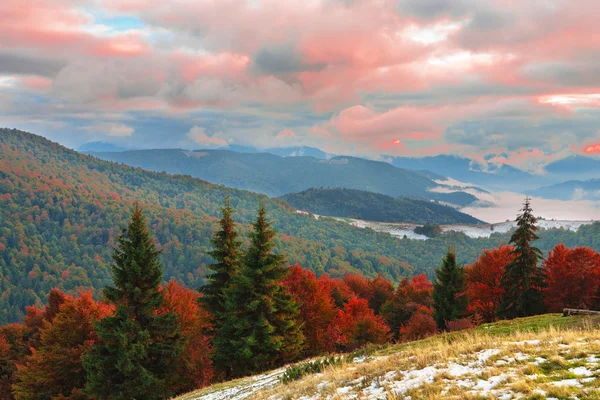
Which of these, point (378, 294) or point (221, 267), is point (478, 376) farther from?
point (378, 294)

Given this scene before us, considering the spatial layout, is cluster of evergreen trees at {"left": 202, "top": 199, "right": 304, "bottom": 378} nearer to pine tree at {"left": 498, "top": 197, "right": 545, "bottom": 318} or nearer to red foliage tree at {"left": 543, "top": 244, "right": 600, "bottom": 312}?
pine tree at {"left": 498, "top": 197, "right": 545, "bottom": 318}

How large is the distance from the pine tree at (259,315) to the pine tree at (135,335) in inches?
157

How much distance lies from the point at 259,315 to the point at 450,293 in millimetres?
26130

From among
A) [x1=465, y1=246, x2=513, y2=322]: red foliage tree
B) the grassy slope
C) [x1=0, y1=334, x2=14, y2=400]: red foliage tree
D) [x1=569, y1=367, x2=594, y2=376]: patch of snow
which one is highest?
[x1=569, y1=367, x2=594, y2=376]: patch of snow

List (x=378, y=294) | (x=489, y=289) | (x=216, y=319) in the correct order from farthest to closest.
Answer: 1. (x=378, y=294)
2. (x=489, y=289)
3. (x=216, y=319)

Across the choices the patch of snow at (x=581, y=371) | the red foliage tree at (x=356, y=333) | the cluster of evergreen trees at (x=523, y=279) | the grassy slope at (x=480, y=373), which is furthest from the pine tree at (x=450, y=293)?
the patch of snow at (x=581, y=371)

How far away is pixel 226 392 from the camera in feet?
54.3

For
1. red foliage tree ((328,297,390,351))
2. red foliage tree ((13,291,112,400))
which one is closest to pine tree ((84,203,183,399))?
red foliage tree ((13,291,112,400))

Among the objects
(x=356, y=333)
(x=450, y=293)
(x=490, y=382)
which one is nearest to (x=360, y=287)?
(x=450, y=293)

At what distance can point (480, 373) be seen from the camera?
32.5 feet

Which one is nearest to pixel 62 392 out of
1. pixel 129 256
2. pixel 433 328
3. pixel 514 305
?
pixel 129 256

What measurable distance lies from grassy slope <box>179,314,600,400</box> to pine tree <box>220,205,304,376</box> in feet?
44.0

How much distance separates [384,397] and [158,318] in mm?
21009

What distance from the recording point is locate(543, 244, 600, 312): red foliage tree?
136 ft
